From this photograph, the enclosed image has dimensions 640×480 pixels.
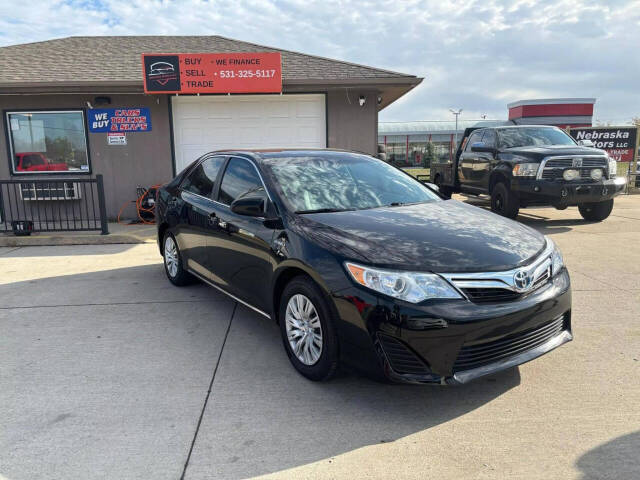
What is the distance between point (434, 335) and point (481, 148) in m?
8.32

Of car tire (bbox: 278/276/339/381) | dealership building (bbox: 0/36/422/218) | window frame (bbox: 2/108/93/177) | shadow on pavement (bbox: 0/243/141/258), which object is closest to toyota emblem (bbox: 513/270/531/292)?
car tire (bbox: 278/276/339/381)

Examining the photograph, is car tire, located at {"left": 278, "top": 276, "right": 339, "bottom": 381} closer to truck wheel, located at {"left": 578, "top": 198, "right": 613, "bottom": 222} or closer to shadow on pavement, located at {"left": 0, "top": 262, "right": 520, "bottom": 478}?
shadow on pavement, located at {"left": 0, "top": 262, "right": 520, "bottom": 478}

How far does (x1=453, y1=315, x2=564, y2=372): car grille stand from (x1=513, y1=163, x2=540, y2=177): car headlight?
6599 millimetres

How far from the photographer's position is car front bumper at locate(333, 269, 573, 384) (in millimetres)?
2609

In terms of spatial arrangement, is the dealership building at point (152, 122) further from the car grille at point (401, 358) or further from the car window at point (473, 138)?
the car grille at point (401, 358)

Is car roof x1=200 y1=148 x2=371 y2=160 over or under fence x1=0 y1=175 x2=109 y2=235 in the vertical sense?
over

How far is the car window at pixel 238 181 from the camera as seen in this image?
404 centimetres

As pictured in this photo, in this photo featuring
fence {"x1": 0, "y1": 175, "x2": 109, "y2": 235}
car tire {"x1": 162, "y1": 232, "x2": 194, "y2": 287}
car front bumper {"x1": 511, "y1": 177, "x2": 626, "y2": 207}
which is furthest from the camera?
fence {"x1": 0, "y1": 175, "x2": 109, "y2": 235}

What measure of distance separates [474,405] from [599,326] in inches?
74.3

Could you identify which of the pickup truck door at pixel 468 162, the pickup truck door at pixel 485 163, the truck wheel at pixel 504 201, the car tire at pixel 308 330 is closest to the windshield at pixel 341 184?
the car tire at pixel 308 330

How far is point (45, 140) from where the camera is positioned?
10.5m

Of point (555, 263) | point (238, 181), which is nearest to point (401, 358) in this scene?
point (555, 263)

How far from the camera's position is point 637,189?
1670 cm

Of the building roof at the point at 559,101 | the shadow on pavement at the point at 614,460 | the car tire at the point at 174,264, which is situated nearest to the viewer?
the shadow on pavement at the point at 614,460
